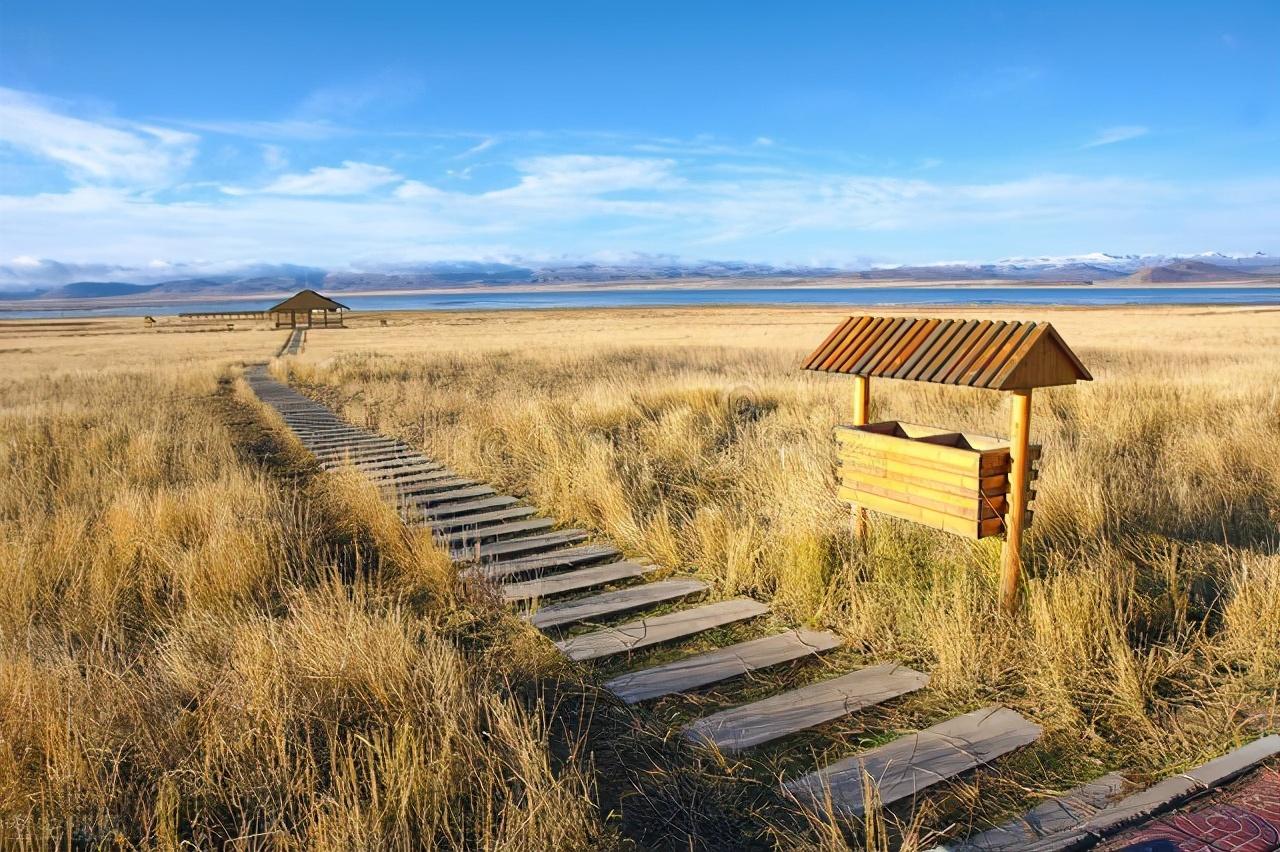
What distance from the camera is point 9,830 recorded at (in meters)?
2.56

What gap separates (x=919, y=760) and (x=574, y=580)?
2.76 metres

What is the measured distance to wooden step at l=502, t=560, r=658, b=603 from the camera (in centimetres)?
513

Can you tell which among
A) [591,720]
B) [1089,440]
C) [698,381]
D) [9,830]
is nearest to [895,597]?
[591,720]

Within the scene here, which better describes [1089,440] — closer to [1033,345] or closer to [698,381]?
[1033,345]

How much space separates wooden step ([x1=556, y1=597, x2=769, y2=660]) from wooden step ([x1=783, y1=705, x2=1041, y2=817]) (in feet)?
4.64

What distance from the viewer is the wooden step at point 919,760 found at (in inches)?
117

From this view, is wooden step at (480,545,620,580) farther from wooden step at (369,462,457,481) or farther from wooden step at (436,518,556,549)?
wooden step at (369,462,457,481)

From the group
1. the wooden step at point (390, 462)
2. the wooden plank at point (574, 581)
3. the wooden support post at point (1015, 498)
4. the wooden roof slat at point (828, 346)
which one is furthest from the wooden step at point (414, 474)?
the wooden support post at point (1015, 498)

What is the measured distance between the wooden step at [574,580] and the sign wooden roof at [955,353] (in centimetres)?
183

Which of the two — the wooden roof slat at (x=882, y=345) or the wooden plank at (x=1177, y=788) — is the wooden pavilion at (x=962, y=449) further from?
the wooden plank at (x=1177, y=788)

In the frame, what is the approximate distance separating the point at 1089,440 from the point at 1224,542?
2835 mm

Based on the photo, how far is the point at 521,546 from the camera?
6.25 meters

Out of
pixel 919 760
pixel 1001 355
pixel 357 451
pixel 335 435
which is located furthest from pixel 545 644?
pixel 335 435

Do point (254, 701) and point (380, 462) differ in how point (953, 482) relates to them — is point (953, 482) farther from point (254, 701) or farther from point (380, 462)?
point (380, 462)
